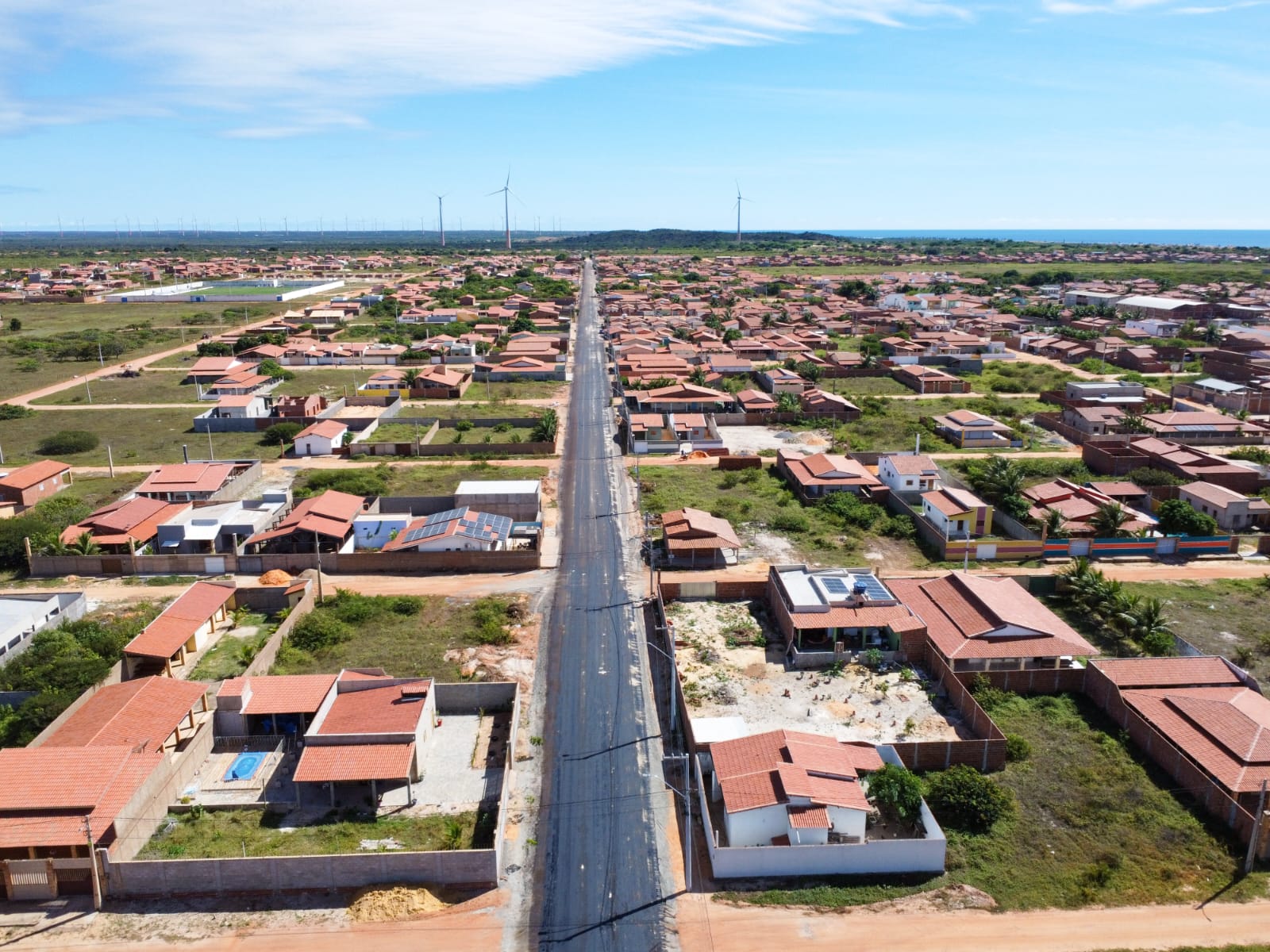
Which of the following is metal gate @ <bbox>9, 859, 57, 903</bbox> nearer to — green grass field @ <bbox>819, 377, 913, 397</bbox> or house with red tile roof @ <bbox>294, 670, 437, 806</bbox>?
house with red tile roof @ <bbox>294, 670, 437, 806</bbox>

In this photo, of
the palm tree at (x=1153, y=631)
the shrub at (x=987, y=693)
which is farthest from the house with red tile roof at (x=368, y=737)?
the palm tree at (x=1153, y=631)

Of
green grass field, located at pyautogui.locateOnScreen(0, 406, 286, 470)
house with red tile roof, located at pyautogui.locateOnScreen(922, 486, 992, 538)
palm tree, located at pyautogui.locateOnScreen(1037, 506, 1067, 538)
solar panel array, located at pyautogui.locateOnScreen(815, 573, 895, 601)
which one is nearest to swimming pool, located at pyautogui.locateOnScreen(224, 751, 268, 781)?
solar panel array, located at pyautogui.locateOnScreen(815, 573, 895, 601)

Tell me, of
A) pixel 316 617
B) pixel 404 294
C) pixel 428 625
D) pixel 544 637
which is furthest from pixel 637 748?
pixel 404 294

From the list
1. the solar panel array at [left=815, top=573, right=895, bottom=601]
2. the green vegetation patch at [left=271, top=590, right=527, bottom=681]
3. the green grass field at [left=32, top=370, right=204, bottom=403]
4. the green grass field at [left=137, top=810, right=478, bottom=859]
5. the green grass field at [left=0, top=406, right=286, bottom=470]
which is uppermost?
the green grass field at [left=32, top=370, right=204, bottom=403]

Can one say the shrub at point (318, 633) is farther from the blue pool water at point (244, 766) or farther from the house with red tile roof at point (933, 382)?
the house with red tile roof at point (933, 382)

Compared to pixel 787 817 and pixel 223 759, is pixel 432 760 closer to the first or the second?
pixel 223 759

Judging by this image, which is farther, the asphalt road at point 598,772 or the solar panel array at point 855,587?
the solar panel array at point 855,587
